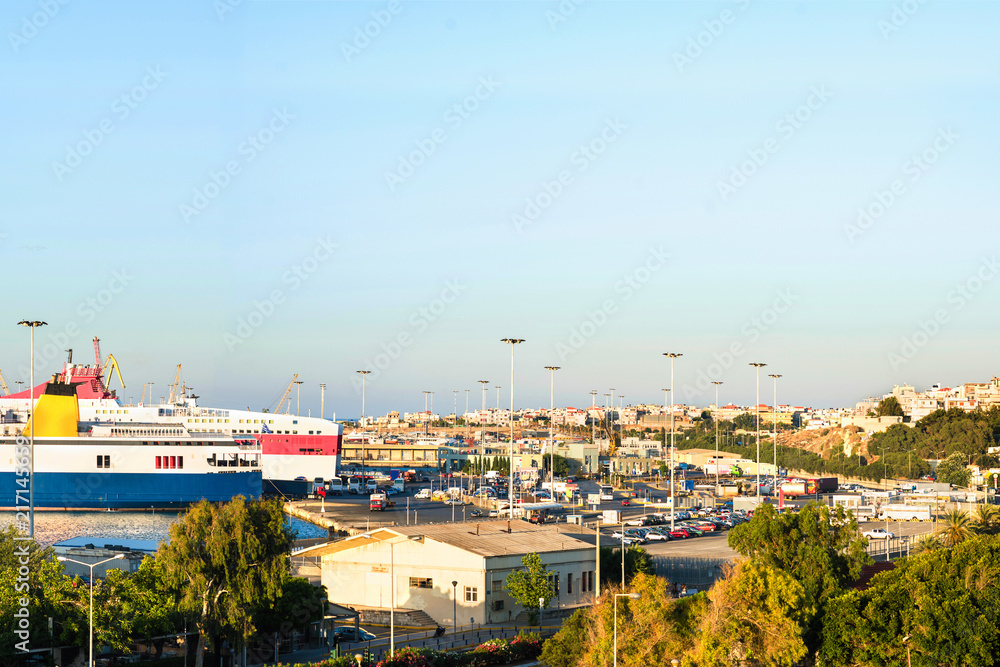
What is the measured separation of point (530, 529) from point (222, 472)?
44630 mm

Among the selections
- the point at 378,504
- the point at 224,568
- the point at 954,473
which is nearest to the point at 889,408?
the point at 954,473

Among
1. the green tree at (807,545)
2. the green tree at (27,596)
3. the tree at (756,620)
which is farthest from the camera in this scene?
the green tree at (807,545)

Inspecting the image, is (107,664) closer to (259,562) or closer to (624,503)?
(259,562)

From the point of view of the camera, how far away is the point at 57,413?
8138 centimetres

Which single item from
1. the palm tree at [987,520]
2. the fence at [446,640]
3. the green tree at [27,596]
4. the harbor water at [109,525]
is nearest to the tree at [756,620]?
the fence at [446,640]

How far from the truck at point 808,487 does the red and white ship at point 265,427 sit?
42.8 m

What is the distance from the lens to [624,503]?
86.0 m

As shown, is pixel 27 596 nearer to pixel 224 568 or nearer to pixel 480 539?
pixel 224 568

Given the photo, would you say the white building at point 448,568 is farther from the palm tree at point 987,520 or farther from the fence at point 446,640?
the palm tree at point 987,520

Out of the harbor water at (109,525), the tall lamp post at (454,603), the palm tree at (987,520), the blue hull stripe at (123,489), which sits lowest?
the harbor water at (109,525)

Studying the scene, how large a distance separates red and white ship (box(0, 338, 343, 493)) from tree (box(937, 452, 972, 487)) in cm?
5793

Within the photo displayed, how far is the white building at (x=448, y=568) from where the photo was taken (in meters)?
37.0

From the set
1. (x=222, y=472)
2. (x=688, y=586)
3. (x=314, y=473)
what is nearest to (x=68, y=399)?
(x=222, y=472)

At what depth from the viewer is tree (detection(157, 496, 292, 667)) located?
2934 centimetres
